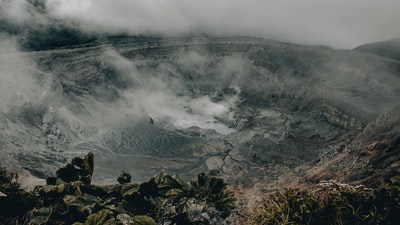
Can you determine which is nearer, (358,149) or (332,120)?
(358,149)

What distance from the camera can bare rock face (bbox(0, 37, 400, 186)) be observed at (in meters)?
17.9

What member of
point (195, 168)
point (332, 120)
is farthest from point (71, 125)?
point (332, 120)

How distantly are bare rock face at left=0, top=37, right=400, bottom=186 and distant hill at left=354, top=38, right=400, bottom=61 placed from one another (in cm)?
212

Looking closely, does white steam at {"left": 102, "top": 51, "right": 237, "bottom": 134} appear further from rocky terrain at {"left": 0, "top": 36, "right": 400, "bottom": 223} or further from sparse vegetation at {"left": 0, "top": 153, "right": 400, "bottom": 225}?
sparse vegetation at {"left": 0, "top": 153, "right": 400, "bottom": 225}

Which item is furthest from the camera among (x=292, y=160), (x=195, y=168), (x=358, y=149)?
(x=195, y=168)

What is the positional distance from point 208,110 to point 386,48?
11.8m

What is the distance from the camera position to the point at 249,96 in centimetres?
2766

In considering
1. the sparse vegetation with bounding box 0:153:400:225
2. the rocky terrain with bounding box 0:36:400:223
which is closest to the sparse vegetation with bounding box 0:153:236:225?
the sparse vegetation with bounding box 0:153:400:225

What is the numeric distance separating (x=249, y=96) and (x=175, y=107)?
4.32 meters

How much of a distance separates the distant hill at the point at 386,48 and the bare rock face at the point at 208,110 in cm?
212

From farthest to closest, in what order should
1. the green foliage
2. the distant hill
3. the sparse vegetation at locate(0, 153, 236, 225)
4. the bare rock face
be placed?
the distant hill < the bare rock face < the sparse vegetation at locate(0, 153, 236, 225) < the green foliage

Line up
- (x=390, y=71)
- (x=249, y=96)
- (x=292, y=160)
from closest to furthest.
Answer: (x=292, y=160) < (x=390, y=71) < (x=249, y=96)

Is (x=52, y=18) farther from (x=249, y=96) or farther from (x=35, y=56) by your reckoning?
(x=249, y=96)

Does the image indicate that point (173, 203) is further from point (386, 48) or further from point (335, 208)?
point (386, 48)
